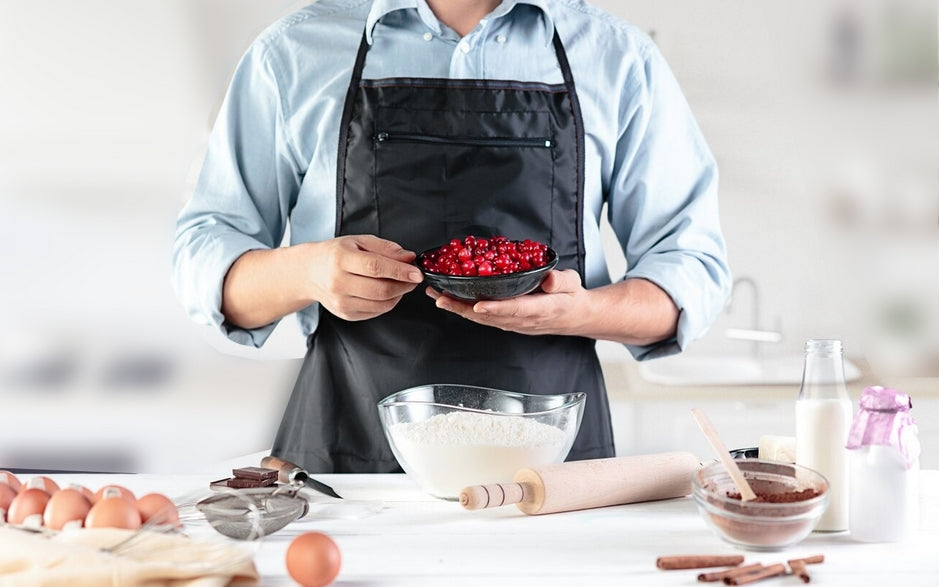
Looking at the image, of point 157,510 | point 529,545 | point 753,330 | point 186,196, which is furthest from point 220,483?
point 753,330

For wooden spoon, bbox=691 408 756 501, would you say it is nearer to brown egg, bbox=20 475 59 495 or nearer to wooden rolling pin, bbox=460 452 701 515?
wooden rolling pin, bbox=460 452 701 515

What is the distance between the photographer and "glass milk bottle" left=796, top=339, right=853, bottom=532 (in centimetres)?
137

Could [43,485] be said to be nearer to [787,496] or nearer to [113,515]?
[113,515]

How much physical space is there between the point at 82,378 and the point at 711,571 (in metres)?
2.90

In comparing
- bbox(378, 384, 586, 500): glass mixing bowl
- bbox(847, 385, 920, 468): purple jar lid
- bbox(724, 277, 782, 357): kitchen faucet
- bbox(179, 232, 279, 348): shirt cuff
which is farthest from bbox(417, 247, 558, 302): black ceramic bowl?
bbox(724, 277, 782, 357): kitchen faucet

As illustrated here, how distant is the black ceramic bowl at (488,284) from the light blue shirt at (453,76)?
0.37 meters

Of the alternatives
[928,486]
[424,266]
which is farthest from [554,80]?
[928,486]

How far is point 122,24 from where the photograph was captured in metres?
3.62

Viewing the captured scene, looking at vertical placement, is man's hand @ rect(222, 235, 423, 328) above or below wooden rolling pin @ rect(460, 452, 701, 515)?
above

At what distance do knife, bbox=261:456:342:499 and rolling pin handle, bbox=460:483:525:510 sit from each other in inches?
9.3

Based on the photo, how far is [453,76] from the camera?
1.99 meters

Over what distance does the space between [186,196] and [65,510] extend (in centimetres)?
251

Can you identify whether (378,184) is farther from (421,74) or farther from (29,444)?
(29,444)

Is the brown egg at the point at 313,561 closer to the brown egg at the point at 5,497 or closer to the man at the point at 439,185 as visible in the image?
the brown egg at the point at 5,497
